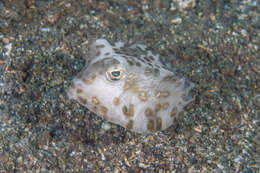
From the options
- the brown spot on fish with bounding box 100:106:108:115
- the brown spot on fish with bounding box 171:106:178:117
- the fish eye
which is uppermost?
the fish eye

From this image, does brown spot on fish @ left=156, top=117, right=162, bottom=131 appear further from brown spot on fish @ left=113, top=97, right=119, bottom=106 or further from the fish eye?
the fish eye

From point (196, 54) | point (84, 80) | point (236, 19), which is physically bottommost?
point (84, 80)

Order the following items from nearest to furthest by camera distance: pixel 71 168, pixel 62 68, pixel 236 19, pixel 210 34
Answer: pixel 71 168 → pixel 62 68 → pixel 210 34 → pixel 236 19

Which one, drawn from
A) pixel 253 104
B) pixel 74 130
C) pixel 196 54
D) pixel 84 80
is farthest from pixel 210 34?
pixel 74 130

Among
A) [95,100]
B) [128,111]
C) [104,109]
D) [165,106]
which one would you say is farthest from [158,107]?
[95,100]

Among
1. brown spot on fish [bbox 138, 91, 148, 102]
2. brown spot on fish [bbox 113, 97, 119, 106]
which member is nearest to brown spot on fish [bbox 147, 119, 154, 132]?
brown spot on fish [bbox 138, 91, 148, 102]

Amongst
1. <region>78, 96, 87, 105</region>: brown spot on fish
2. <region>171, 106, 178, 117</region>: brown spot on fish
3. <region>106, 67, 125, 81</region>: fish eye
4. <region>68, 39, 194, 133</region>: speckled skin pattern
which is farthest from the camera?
<region>171, 106, 178, 117</region>: brown spot on fish

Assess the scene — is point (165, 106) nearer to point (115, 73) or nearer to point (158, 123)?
point (158, 123)

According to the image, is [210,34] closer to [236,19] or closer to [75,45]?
[236,19]
